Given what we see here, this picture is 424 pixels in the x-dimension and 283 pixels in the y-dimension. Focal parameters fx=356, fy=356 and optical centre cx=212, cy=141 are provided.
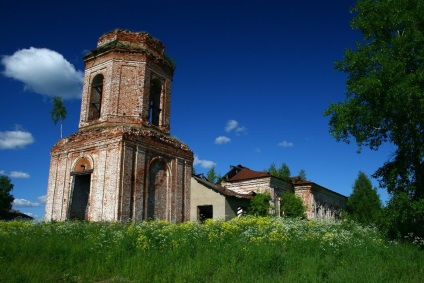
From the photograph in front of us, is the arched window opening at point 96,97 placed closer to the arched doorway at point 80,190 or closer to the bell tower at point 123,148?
the bell tower at point 123,148

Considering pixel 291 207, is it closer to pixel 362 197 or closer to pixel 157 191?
pixel 362 197

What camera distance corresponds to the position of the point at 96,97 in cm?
1930

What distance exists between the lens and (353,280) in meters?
6.95

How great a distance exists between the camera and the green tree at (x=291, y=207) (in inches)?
1125

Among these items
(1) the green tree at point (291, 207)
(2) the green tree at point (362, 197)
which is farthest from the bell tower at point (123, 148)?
(2) the green tree at point (362, 197)

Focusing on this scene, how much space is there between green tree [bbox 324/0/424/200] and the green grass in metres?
3.21

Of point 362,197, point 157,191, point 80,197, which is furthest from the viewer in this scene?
point 362,197

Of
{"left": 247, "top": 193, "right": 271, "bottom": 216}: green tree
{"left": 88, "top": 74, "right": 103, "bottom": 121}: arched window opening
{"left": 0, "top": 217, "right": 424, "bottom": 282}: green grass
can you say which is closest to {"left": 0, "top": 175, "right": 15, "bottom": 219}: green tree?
{"left": 88, "top": 74, "right": 103, "bottom": 121}: arched window opening

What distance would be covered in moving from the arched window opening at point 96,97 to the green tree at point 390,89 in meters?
11.9

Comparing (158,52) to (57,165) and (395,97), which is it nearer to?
(57,165)

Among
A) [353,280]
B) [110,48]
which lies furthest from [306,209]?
[353,280]

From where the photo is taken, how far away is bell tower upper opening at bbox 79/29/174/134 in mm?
17781

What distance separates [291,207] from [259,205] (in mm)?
4885

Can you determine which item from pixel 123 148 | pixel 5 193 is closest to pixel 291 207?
pixel 123 148
